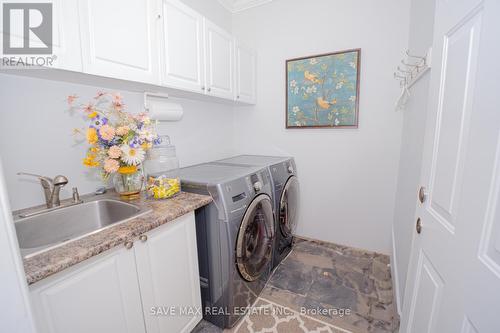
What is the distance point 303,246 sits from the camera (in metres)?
2.46

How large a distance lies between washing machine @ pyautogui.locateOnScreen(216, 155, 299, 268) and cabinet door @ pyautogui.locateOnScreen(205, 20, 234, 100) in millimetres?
711

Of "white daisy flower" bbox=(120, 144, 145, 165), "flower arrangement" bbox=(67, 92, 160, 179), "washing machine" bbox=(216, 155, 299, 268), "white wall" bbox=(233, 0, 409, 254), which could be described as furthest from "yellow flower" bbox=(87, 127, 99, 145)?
"white wall" bbox=(233, 0, 409, 254)

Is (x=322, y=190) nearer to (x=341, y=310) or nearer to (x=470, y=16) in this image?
(x=341, y=310)

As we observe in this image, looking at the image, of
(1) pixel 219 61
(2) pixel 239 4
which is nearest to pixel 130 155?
(1) pixel 219 61

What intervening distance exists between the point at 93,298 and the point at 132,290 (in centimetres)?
17

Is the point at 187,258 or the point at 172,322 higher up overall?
the point at 187,258

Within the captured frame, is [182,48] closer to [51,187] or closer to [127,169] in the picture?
[127,169]

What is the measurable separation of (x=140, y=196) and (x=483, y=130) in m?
1.60

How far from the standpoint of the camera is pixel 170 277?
117 cm

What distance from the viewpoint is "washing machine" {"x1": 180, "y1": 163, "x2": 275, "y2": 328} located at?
1.30 metres

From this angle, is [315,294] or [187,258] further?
[315,294]

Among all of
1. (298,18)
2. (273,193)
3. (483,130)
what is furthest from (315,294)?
(298,18)

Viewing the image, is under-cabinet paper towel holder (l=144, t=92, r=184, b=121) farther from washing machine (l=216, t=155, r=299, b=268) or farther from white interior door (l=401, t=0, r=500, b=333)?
white interior door (l=401, t=0, r=500, b=333)

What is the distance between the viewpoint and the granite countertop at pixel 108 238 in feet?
2.27
